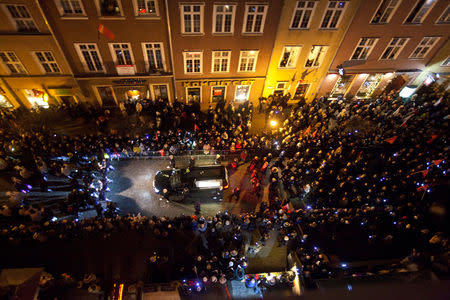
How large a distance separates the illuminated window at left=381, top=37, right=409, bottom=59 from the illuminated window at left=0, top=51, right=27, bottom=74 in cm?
3423

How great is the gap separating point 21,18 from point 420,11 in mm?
33188

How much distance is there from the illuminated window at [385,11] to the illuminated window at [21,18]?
1121 inches

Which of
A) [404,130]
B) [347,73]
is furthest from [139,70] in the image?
[404,130]

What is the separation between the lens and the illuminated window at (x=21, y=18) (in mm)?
17281

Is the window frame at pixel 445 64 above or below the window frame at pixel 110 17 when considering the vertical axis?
below

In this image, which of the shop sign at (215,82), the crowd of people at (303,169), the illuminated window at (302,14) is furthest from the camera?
the shop sign at (215,82)

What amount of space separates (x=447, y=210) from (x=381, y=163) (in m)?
9.25

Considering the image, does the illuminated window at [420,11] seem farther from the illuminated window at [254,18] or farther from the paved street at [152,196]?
the paved street at [152,196]

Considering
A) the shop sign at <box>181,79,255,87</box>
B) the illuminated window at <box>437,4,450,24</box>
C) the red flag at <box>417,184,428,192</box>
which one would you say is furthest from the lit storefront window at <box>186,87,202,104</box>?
the illuminated window at <box>437,4,450,24</box>

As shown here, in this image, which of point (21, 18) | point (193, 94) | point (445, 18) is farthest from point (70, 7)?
point (445, 18)

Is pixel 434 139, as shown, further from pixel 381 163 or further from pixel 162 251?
pixel 162 251

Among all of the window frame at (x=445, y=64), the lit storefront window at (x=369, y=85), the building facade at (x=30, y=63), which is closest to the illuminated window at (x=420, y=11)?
the lit storefront window at (x=369, y=85)

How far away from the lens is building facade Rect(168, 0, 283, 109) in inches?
734

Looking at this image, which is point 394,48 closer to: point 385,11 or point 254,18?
point 385,11
